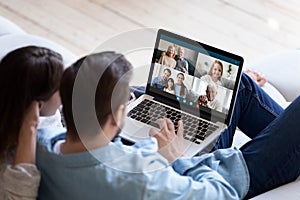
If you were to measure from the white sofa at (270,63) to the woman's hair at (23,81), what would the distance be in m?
0.55

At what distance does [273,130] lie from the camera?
164 centimetres

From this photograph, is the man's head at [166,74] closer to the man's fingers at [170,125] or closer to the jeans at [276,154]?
the man's fingers at [170,125]

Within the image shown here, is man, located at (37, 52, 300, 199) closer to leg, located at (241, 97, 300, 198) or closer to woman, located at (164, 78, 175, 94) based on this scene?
leg, located at (241, 97, 300, 198)

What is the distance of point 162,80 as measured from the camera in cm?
179

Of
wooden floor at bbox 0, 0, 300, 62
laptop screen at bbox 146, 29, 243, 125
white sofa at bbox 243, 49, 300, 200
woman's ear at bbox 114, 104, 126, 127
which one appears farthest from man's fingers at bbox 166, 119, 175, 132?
wooden floor at bbox 0, 0, 300, 62

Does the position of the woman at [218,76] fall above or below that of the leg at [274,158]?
above

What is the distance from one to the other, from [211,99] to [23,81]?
2.10 ft

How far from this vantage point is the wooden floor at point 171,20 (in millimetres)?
2855

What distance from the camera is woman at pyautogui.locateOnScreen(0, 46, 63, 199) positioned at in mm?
1283

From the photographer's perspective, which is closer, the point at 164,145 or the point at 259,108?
the point at 164,145

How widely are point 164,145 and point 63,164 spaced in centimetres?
33

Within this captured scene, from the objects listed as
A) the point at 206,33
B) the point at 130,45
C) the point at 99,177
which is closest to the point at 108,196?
the point at 99,177

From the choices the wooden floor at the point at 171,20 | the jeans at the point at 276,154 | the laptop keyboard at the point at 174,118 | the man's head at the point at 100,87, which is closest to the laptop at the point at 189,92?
the laptop keyboard at the point at 174,118

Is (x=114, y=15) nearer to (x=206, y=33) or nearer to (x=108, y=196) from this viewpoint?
(x=206, y=33)
